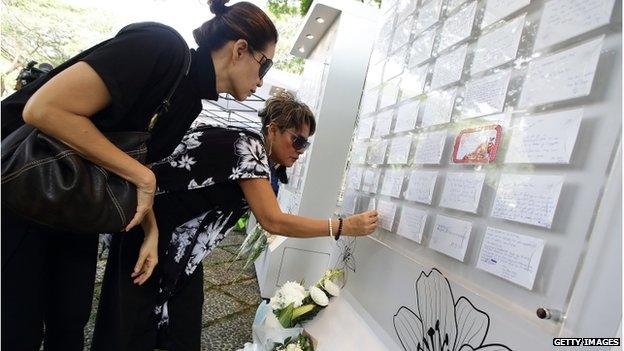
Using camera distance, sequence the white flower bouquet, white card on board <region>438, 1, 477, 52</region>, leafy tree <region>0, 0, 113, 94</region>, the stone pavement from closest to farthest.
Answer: white card on board <region>438, 1, 477, 52</region> → the white flower bouquet → the stone pavement → leafy tree <region>0, 0, 113, 94</region>

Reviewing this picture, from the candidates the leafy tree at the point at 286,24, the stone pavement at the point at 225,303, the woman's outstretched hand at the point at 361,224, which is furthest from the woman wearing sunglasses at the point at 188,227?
the leafy tree at the point at 286,24

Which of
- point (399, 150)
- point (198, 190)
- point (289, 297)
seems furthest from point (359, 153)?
point (198, 190)

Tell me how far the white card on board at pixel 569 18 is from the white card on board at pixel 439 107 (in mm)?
321

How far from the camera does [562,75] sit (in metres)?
0.79

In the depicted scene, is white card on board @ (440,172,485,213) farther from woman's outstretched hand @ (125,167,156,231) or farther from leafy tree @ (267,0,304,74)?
leafy tree @ (267,0,304,74)

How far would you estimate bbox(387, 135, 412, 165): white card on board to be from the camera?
140 centimetres

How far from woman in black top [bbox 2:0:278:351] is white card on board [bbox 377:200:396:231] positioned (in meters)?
0.67

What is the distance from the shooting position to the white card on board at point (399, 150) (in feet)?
4.58

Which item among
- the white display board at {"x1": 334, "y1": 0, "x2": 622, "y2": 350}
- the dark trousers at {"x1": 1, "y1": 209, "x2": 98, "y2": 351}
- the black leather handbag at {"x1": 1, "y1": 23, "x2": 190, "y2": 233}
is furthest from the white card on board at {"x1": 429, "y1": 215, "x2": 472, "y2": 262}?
the dark trousers at {"x1": 1, "y1": 209, "x2": 98, "y2": 351}

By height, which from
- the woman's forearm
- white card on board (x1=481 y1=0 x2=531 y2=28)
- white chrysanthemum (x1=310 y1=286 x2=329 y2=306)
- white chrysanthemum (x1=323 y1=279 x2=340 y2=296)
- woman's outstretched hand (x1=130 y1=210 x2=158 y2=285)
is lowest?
white chrysanthemum (x1=310 y1=286 x2=329 y2=306)

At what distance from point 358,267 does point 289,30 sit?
28.0 feet

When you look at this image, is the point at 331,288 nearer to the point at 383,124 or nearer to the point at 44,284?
the point at 383,124

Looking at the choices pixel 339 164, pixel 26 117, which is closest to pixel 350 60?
pixel 339 164

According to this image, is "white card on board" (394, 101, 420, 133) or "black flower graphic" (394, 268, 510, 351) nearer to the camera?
"black flower graphic" (394, 268, 510, 351)
